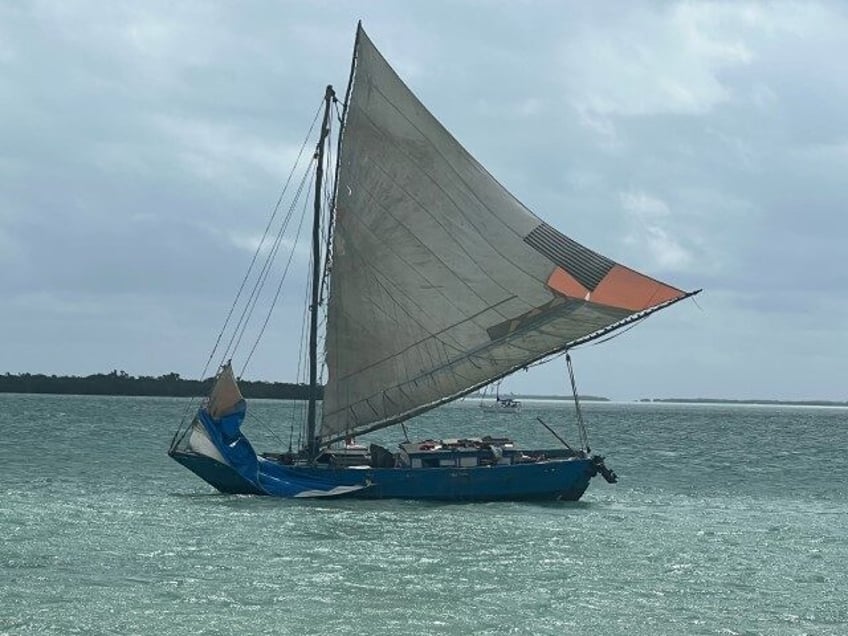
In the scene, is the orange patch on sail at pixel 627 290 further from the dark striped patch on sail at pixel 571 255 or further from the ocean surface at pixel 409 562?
the ocean surface at pixel 409 562

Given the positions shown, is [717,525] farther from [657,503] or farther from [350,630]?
[350,630]

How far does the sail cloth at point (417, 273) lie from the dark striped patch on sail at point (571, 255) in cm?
6

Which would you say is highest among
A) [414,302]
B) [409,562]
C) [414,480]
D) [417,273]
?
[417,273]

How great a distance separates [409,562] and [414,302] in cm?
1445

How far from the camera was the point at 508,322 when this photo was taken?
3950 cm

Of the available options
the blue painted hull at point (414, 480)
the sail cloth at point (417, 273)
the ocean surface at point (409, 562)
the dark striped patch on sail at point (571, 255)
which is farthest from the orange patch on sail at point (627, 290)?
the ocean surface at point (409, 562)

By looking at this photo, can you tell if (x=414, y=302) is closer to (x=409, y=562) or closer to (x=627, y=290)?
(x=627, y=290)

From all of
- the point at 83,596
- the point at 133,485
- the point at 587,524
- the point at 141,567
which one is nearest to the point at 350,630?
the point at 83,596

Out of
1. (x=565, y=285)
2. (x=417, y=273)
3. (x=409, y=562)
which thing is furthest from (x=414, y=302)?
(x=409, y=562)

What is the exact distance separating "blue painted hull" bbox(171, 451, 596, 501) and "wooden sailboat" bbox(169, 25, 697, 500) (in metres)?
0.05

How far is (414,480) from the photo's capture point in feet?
128

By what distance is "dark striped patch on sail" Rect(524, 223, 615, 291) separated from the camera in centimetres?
3862

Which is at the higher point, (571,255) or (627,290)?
(571,255)

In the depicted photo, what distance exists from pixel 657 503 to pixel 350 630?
2511 centimetres
